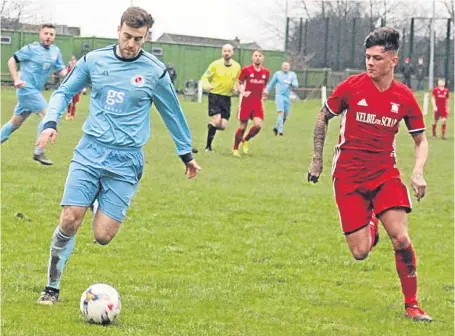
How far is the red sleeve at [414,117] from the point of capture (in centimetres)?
793

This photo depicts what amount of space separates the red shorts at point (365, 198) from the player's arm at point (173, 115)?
1.22 meters

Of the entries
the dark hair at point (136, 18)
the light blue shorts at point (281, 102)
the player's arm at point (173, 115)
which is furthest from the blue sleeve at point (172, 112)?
the light blue shorts at point (281, 102)

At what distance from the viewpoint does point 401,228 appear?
7.94m

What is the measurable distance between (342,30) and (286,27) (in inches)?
157

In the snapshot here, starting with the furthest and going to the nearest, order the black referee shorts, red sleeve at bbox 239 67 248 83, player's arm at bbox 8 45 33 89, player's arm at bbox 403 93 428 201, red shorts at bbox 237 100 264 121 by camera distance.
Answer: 1. red shorts at bbox 237 100 264 121
2. red sleeve at bbox 239 67 248 83
3. the black referee shorts
4. player's arm at bbox 8 45 33 89
5. player's arm at bbox 403 93 428 201

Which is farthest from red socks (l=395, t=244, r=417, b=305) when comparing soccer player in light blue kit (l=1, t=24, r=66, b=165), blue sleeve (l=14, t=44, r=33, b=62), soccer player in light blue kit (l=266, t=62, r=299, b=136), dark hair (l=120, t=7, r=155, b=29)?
soccer player in light blue kit (l=266, t=62, r=299, b=136)

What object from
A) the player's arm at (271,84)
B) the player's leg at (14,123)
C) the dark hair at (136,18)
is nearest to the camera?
the dark hair at (136,18)

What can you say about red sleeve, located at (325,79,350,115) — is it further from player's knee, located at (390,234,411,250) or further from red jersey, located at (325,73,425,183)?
player's knee, located at (390,234,411,250)

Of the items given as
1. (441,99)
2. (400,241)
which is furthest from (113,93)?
(441,99)

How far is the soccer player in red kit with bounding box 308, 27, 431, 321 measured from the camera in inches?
309

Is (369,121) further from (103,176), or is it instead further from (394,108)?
(103,176)

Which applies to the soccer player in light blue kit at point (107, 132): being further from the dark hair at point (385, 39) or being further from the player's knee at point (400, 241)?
the player's knee at point (400, 241)

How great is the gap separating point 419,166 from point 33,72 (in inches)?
396

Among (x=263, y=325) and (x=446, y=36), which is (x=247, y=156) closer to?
(x=263, y=325)
